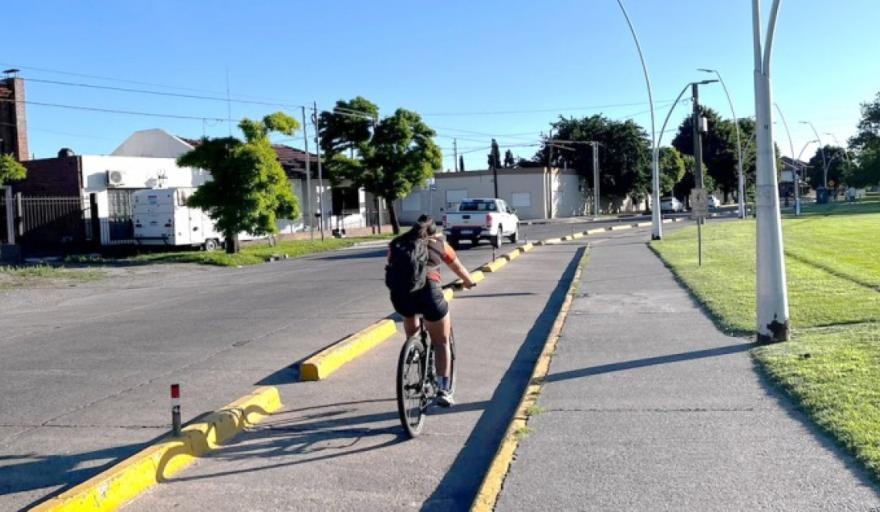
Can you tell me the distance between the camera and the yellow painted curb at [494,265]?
66.1ft

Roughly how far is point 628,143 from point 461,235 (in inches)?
1958

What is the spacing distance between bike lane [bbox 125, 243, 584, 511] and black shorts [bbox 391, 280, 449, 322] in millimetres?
920

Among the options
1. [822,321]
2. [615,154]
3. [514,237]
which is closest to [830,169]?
[615,154]

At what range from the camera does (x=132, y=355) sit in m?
10.2

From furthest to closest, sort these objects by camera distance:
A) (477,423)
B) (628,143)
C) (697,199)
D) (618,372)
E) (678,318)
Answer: (628,143) < (697,199) < (678,318) < (618,372) < (477,423)

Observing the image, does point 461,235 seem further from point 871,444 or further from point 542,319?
point 871,444

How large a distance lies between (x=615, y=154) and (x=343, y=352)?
69.9 metres

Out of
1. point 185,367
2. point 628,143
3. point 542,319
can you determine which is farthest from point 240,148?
point 628,143

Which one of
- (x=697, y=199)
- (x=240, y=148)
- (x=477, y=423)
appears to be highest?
(x=240, y=148)

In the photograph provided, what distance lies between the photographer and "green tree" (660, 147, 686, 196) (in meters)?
82.8

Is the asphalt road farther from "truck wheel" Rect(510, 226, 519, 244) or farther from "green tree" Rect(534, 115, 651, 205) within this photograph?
"green tree" Rect(534, 115, 651, 205)

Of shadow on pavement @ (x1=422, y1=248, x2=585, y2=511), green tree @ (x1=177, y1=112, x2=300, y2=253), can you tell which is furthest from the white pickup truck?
shadow on pavement @ (x1=422, y1=248, x2=585, y2=511)

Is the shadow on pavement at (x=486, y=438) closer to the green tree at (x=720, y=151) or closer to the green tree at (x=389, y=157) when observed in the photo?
the green tree at (x=389, y=157)

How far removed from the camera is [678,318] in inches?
459
